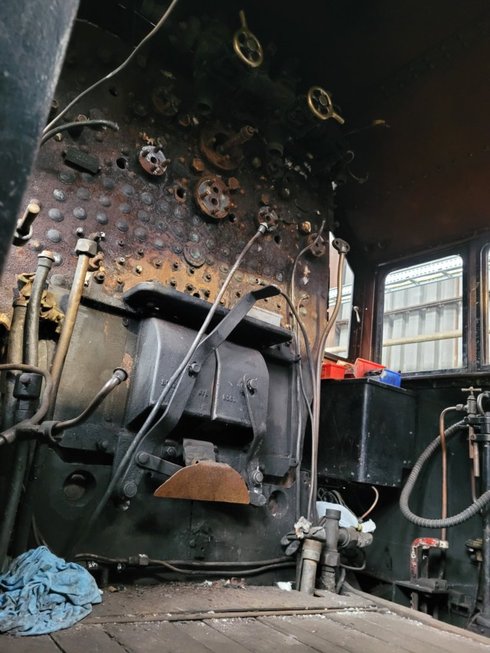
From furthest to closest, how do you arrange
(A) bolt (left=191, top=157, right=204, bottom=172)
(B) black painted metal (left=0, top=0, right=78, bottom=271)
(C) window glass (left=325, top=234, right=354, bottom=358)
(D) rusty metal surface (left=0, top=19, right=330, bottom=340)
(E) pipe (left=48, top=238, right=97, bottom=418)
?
(C) window glass (left=325, top=234, right=354, bottom=358) → (A) bolt (left=191, top=157, right=204, bottom=172) → (D) rusty metal surface (left=0, top=19, right=330, bottom=340) → (E) pipe (left=48, top=238, right=97, bottom=418) → (B) black painted metal (left=0, top=0, right=78, bottom=271)

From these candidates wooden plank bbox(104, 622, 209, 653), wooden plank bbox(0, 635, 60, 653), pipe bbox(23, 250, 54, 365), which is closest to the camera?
wooden plank bbox(0, 635, 60, 653)

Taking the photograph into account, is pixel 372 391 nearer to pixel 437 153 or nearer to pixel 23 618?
Answer: pixel 437 153

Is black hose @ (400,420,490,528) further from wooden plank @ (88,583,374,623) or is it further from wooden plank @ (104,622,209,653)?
wooden plank @ (104,622,209,653)

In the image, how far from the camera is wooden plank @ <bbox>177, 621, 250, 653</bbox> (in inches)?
59.4

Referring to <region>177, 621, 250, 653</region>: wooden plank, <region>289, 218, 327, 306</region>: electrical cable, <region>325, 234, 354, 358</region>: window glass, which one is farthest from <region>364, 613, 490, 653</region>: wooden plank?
<region>325, 234, 354, 358</region>: window glass

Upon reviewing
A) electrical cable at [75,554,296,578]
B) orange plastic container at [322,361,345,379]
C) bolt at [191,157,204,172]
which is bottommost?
electrical cable at [75,554,296,578]

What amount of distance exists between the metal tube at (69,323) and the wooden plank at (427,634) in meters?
1.62

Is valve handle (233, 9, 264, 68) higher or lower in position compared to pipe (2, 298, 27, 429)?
higher

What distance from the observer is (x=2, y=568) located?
69.2 inches

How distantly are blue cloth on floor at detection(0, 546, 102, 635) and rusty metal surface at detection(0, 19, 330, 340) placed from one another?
1.02m

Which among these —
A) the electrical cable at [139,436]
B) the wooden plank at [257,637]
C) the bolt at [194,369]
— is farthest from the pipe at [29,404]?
the wooden plank at [257,637]

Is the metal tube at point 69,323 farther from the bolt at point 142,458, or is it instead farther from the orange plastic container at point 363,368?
the orange plastic container at point 363,368

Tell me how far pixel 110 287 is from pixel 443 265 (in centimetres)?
249

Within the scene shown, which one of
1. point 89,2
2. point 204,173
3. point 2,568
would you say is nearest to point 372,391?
point 204,173
